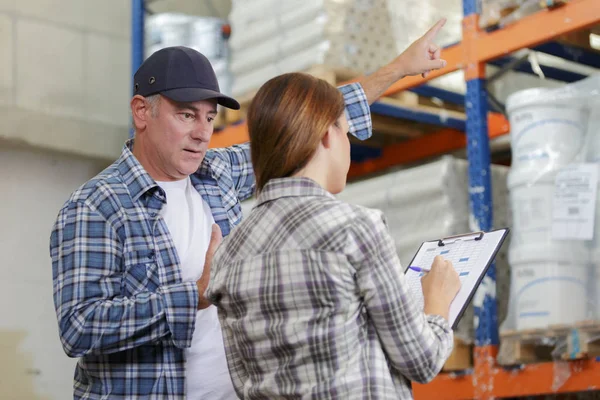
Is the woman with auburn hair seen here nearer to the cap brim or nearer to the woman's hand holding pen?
the woman's hand holding pen

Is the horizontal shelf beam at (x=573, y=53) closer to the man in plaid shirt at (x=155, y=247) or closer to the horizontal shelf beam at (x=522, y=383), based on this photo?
the horizontal shelf beam at (x=522, y=383)

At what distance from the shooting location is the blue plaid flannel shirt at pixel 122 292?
101 inches

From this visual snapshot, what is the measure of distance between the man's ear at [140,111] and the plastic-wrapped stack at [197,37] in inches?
149

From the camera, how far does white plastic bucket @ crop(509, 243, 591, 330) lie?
4.31 meters

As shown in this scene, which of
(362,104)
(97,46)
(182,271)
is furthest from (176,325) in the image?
(97,46)

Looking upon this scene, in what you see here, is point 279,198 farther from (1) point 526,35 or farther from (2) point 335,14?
(2) point 335,14

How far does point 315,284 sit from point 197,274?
2.81 feet

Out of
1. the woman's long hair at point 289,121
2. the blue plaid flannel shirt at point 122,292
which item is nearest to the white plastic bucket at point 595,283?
the blue plaid flannel shirt at point 122,292

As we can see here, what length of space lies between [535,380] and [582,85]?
146 cm

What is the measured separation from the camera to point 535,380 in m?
4.70

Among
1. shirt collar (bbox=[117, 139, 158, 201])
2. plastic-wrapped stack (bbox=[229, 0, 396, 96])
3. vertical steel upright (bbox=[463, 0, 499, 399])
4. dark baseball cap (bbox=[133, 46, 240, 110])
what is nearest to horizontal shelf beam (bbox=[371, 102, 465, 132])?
plastic-wrapped stack (bbox=[229, 0, 396, 96])

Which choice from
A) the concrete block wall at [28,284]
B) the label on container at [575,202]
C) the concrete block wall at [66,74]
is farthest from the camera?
the concrete block wall at [66,74]

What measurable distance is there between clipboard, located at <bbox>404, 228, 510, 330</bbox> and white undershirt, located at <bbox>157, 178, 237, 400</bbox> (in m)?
0.60

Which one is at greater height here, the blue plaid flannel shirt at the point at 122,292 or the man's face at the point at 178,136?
the man's face at the point at 178,136
